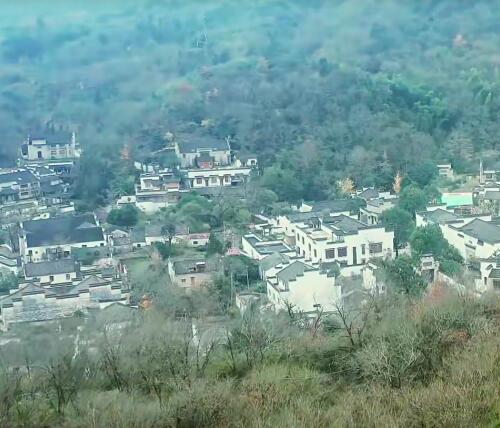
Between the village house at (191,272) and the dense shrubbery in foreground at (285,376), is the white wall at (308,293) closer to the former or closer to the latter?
the village house at (191,272)

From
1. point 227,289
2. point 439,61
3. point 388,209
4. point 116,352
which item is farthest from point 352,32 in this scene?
point 116,352

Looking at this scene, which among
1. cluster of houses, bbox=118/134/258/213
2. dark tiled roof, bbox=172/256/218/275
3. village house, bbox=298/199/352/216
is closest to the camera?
dark tiled roof, bbox=172/256/218/275

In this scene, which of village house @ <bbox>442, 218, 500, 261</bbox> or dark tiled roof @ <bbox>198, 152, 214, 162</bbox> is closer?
village house @ <bbox>442, 218, 500, 261</bbox>

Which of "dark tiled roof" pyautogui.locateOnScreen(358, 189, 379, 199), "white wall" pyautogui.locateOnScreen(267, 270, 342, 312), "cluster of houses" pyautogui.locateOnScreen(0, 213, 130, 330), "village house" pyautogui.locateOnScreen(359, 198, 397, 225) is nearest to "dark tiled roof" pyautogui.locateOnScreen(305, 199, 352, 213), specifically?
"village house" pyautogui.locateOnScreen(359, 198, 397, 225)

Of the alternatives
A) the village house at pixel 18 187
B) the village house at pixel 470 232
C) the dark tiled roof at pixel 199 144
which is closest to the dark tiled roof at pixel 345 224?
the village house at pixel 470 232

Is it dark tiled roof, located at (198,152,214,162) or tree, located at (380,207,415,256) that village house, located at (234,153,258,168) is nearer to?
dark tiled roof, located at (198,152,214,162)

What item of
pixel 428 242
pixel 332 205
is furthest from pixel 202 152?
pixel 428 242

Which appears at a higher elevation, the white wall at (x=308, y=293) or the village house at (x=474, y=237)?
the village house at (x=474, y=237)
